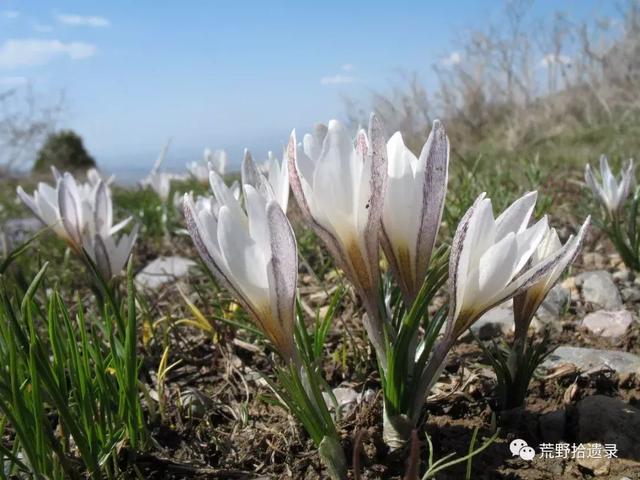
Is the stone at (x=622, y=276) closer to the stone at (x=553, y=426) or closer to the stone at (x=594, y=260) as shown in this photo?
the stone at (x=594, y=260)

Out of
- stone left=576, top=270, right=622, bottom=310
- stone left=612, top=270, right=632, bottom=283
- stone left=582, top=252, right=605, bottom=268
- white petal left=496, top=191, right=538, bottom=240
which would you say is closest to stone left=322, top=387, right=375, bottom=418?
white petal left=496, top=191, right=538, bottom=240

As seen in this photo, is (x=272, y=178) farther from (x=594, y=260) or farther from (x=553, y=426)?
(x=594, y=260)

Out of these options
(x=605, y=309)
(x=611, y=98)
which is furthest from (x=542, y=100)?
(x=605, y=309)

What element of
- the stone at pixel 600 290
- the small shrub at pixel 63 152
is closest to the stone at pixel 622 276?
the stone at pixel 600 290

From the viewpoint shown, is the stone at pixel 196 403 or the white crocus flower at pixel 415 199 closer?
the white crocus flower at pixel 415 199

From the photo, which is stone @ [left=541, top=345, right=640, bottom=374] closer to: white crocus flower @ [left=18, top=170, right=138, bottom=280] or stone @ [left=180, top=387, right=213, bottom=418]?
stone @ [left=180, top=387, right=213, bottom=418]

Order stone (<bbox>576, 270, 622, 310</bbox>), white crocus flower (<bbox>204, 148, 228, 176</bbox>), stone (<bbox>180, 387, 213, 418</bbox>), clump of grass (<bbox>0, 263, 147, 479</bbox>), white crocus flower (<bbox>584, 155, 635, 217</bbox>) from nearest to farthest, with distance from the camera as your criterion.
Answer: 1. clump of grass (<bbox>0, 263, 147, 479</bbox>)
2. stone (<bbox>180, 387, 213, 418</bbox>)
3. stone (<bbox>576, 270, 622, 310</bbox>)
4. white crocus flower (<bbox>584, 155, 635, 217</bbox>)
5. white crocus flower (<bbox>204, 148, 228, 176</bbox>)
